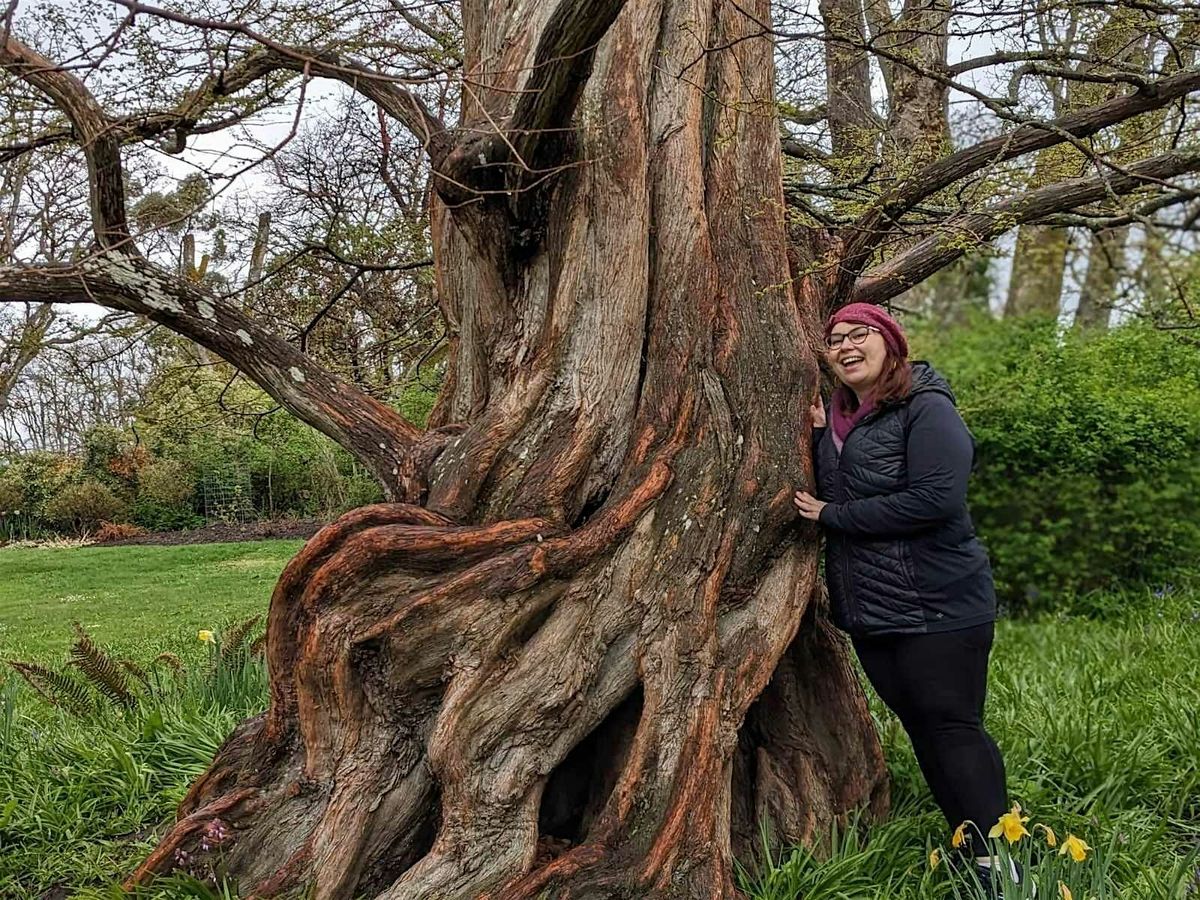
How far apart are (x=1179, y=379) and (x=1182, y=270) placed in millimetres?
5098

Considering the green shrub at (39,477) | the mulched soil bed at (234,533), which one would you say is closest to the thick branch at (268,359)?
the mulched soil bed at (234,533)

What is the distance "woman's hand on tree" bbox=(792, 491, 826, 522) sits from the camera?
2.89m

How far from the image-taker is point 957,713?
2.68 m

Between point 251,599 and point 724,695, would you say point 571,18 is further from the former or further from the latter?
point 251,599

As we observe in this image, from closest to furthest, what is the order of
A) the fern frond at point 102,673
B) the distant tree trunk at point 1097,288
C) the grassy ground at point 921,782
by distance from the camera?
the grassy ground at point 921,782 → the fern frond at point 102,673 → the distant tree trunk at point 1097,288

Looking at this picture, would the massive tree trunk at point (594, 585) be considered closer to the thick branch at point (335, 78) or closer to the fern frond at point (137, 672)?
the thick branch at point (335, 78)

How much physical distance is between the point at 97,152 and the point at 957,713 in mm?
3376

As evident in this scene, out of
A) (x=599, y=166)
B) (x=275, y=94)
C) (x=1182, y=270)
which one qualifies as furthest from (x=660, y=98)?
(x=275, y=94)

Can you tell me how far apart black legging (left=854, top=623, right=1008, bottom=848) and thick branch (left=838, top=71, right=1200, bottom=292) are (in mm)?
1503

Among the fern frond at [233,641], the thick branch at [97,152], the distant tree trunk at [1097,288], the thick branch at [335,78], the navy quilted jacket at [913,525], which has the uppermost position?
the distant tree trunk at [1097,288]

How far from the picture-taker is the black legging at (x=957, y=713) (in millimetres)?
2656

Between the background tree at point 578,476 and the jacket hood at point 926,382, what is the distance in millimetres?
403

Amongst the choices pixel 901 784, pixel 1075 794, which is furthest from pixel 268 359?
pixel 1075 794

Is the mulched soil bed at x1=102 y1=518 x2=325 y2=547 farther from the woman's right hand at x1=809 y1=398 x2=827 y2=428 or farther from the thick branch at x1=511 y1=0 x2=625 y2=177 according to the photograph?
the thick branch at x1=511 y1=0 x2=625 y2=177
